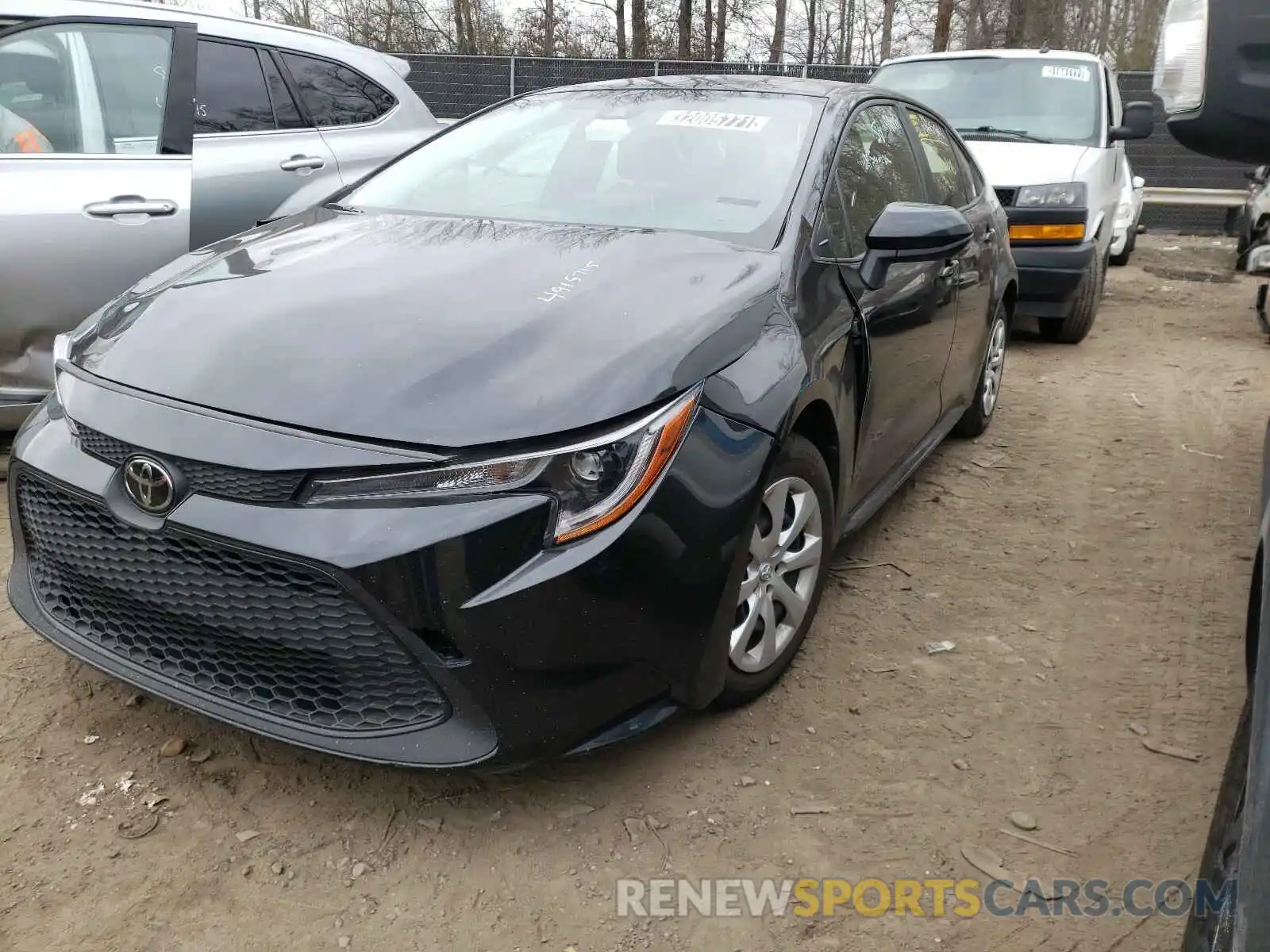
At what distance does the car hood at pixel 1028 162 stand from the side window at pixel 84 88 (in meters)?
4.58

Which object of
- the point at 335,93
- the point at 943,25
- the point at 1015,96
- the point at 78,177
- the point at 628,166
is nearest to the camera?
the point at 628,166

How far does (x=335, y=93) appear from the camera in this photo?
4.83 m

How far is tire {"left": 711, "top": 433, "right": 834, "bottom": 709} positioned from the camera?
2.40 metres

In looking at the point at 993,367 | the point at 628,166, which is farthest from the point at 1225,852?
the point at 993,367

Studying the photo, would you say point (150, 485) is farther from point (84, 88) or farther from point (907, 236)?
point (84, 88)

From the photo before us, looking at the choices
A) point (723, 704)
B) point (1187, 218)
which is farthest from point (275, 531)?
point (1187, 218)

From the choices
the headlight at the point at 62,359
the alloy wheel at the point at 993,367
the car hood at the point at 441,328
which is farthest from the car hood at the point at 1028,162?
the headlight at the point at 62,359

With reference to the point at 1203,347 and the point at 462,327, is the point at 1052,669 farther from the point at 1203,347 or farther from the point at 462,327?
the point at 1203,347

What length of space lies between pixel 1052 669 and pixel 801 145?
1.66 metres

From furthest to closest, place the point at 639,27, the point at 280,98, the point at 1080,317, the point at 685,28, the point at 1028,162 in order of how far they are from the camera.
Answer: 1. the point at 685,28
2. the point at 639,27
3. the point at 1080,317
4. the point at 1028,162
5. the point at 280,98

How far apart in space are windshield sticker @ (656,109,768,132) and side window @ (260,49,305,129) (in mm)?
2150

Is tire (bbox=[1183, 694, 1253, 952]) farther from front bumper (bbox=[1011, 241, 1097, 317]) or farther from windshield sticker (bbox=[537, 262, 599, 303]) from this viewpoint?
front bumper (bbox=[1011, 241, 1097, 317])

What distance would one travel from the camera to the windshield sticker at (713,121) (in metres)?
3.09

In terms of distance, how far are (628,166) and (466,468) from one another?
4.90 feet
